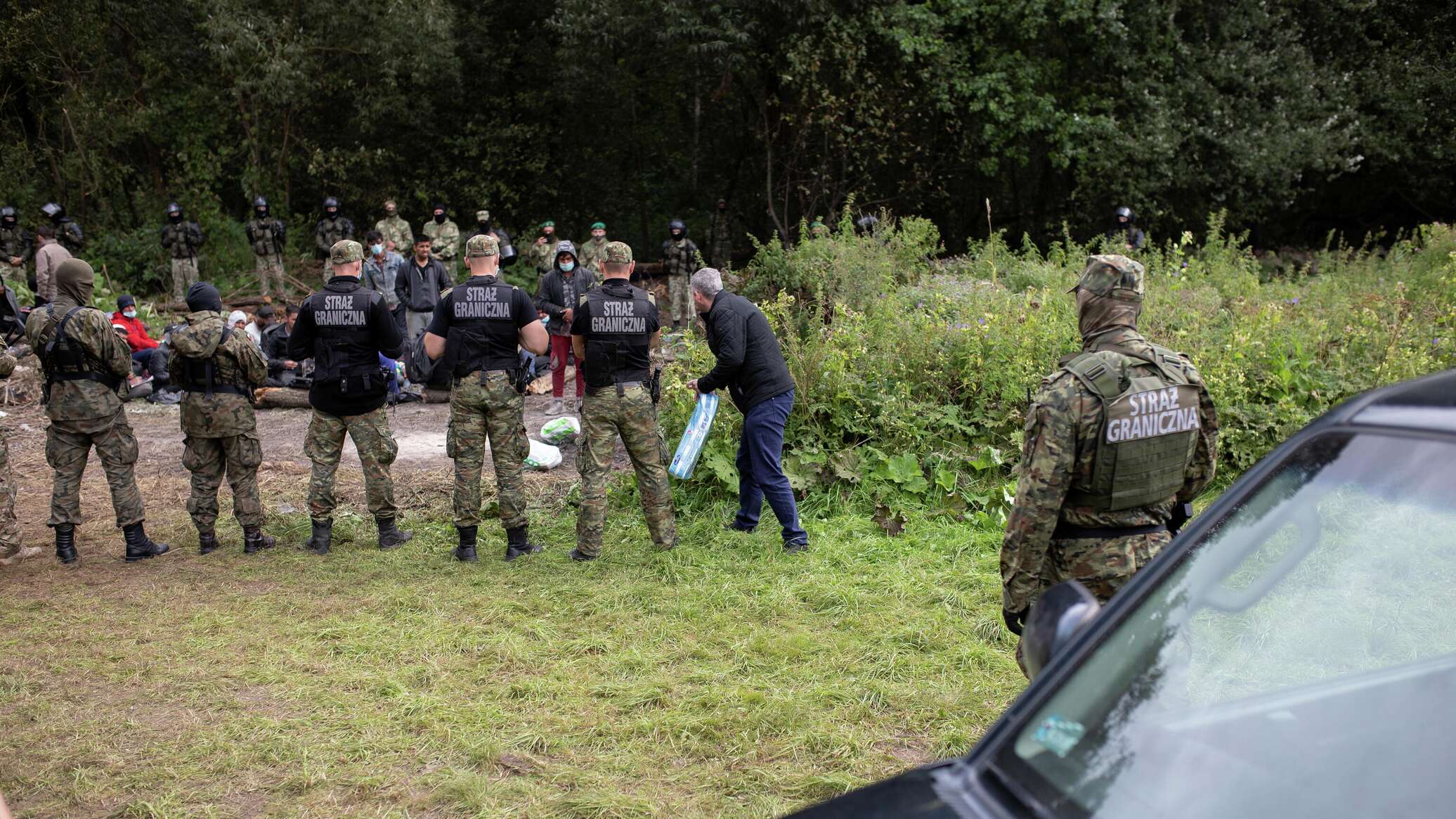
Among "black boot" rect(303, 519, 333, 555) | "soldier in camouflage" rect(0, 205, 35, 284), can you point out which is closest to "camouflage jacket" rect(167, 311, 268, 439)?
"black boot" rect(303, 519, 333, 555)

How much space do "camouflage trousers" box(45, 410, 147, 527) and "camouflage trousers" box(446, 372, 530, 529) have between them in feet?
7.14

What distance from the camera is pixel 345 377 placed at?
21.8 feet

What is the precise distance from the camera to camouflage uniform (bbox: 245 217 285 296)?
16656mm

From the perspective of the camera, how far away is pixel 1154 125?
1852 centimetres

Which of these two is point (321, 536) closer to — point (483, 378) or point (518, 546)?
point (518, 546)

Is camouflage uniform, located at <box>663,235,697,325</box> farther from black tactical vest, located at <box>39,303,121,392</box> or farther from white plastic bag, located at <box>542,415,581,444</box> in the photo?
black tactical vest, located at <box>39,303,121,392</box>

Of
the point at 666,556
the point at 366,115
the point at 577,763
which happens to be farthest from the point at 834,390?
the point at 366,115

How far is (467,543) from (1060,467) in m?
4.38

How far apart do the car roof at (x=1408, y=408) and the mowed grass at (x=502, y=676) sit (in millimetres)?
2460

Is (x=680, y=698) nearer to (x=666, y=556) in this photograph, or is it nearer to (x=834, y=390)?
(x=666, y=556)

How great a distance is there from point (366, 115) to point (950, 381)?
15907 millimetres

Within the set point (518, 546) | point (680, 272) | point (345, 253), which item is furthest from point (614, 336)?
point (680, 272)

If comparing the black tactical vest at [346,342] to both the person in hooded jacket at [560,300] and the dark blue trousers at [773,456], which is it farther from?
the person in hooded jacket at [560,300]

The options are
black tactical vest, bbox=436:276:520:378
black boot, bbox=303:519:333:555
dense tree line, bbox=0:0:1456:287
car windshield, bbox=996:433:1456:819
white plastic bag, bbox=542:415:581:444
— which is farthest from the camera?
dense tree line, bbox=0:0:1456:287
